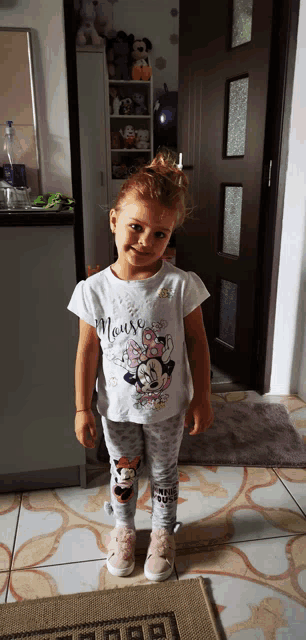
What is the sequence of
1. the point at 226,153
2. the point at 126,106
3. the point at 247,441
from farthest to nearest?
the point at 126,106, the point at 226,153, the point at 247,441

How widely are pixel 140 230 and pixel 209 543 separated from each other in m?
0.90

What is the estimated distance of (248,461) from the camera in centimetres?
169

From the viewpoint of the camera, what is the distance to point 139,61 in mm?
4426

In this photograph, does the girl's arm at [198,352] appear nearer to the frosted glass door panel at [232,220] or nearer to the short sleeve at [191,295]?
the short sleeve at [191,295]

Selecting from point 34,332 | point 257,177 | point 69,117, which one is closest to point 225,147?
point 257,177

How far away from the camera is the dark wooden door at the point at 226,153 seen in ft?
6.51

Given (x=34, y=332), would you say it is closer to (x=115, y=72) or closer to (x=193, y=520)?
(x=193, y=520)

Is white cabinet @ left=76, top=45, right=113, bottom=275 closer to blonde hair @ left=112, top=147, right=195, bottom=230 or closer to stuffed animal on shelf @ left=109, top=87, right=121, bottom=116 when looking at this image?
stuffed animal on shelf @ left=109, top=87, right=121, bottom=116

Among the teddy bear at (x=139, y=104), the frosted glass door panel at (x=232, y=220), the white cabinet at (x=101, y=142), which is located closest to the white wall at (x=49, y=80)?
the frosted glass door panel at (x=232, y=220)

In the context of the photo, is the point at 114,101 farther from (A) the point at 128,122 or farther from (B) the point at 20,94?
(B) the point at 20,94

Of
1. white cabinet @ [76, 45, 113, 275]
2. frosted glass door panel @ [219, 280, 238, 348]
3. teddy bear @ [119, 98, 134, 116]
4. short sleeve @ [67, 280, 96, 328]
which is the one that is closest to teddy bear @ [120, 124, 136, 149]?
teddy bear @ [119, 98, 134, 116]

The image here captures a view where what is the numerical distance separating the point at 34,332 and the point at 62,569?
0.63 metres

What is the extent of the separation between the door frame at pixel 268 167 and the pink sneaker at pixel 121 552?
93 cm

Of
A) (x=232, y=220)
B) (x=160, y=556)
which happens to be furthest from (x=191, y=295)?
(x=232, y=220)
